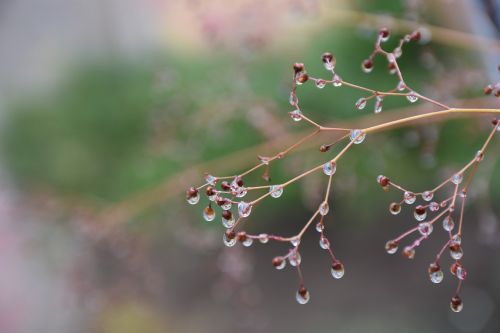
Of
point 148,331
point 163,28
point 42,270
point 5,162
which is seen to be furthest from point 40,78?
point 148,331

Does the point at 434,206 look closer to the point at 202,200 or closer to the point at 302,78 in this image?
the point at 302,78

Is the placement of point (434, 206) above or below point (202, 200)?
below

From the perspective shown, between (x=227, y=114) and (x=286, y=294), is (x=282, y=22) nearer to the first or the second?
(x=227, y=114)

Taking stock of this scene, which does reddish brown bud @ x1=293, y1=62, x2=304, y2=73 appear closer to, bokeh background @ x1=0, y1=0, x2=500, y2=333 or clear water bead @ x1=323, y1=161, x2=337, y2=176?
clear water bead @ x1=323, y1=161, x2=337, y2=176

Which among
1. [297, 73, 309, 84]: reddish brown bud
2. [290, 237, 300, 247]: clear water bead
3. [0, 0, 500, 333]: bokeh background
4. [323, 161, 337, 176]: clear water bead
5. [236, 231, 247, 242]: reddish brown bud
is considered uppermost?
[0, 0, 500, 333]: bokeh background

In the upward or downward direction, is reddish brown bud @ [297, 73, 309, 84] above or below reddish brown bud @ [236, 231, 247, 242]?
above

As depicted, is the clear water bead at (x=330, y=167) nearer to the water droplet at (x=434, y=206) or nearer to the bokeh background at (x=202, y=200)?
the water droplet at (x=434, y=206)

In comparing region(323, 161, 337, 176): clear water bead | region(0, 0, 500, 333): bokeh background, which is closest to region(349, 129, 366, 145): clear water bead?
region(323, 161, 337, 176): clear water bead

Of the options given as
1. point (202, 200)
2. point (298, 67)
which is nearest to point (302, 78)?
point (298, 67)

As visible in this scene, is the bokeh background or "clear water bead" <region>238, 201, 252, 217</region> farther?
the bokeh background

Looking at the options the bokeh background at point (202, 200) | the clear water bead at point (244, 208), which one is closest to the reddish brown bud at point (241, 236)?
the clear water bead at point (244, 208)

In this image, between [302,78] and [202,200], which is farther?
[202,200]
